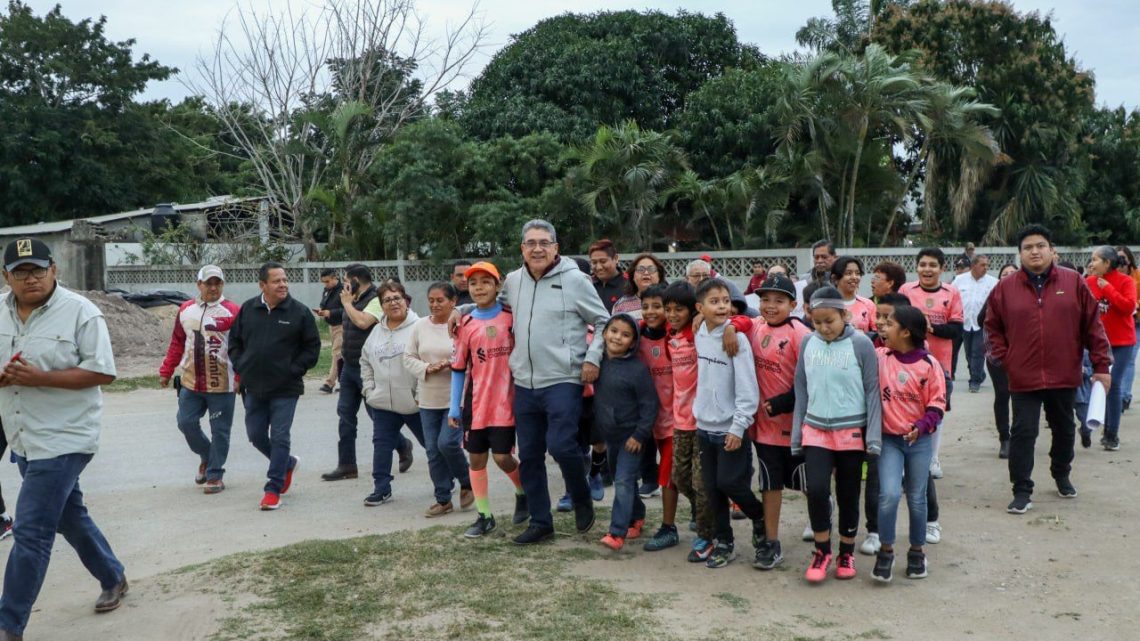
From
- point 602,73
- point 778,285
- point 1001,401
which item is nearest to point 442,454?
point 778,285

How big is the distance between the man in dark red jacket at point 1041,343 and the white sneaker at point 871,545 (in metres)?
1.41

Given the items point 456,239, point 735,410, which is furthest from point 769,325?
point 456,239

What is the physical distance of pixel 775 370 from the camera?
18.6 ft

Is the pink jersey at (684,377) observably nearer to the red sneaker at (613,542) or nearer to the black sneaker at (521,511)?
the red sneaker at (613,542)

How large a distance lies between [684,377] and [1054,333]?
107 inches

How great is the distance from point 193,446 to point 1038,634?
6445 millimetres

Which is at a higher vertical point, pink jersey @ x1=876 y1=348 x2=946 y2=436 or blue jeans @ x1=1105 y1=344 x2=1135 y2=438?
pink jersey @ x1=876 y1=348 x2=946 y2=436

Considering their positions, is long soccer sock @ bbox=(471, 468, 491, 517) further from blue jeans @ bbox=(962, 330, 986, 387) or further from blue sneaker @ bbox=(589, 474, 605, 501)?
blue jeans @ bbox=(962, 330, 986, 387)

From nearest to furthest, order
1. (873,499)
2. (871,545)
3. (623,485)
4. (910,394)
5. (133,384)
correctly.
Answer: (910,394)
(873,499)
(871,545)
(623,485)
(133,384)

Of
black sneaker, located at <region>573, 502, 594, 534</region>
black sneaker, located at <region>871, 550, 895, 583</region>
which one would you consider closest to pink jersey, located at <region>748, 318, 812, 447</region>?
black sneaker, located at <region>871, 550, 895, 583</region>

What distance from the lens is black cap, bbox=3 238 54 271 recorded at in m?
4.86

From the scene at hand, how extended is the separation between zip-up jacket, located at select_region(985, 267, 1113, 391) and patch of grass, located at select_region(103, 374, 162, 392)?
12855 mm

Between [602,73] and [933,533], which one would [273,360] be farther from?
[602,73]

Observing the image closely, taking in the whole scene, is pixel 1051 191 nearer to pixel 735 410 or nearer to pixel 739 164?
pixel 739 164
